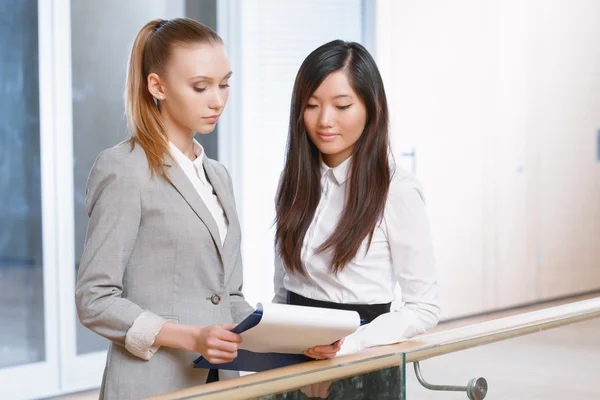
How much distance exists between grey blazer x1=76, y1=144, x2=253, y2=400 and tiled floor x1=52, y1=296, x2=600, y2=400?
0.44 m

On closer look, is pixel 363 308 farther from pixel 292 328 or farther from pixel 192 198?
pixel 292 328

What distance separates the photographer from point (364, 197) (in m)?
1.71

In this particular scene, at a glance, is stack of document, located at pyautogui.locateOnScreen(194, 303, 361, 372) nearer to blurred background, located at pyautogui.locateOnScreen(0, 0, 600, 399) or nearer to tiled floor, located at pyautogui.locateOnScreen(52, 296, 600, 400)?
tiled floor, located at pyautogui.locateOnScreen(52, 296, 600, 400)

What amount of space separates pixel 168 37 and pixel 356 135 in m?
0.42

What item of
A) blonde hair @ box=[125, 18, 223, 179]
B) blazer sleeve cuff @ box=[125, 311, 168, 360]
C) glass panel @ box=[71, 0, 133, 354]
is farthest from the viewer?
glass panel @ box=[71, 0, 133, 354]

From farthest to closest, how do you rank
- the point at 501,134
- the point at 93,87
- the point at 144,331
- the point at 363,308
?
the point at 501,134
the point at 93,87
the point at 363,308
the point at 144,331

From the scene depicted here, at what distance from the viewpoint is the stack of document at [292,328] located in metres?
1.17

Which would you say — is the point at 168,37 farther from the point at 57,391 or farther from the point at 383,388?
the point at 57,391

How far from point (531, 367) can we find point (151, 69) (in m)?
0.84

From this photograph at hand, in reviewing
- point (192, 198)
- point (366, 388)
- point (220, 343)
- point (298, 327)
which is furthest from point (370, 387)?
point (192, 198)

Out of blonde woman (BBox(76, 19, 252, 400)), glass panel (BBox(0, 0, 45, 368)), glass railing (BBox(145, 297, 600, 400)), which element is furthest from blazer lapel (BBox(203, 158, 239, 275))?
glass panel (BBox(0, 0, 45, 368))

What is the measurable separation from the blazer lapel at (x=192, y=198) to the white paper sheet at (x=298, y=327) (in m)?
0.30

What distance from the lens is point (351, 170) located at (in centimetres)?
175

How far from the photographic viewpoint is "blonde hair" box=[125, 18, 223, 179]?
1545mm
